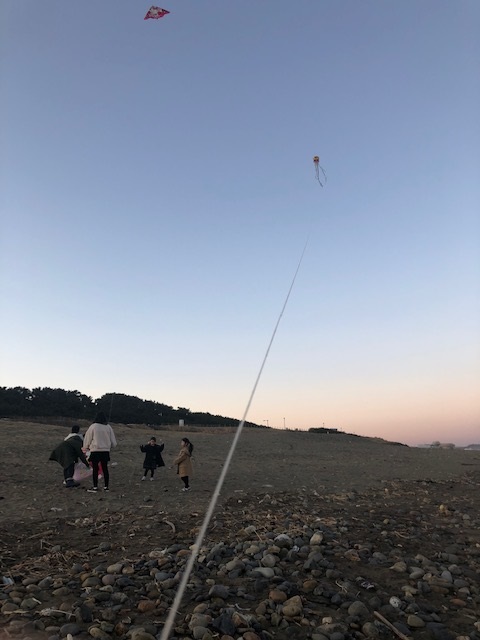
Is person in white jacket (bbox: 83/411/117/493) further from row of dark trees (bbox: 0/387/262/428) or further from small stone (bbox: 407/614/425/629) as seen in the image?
row of dark trees (bbox: 0/387/262/428)

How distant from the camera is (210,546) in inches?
237

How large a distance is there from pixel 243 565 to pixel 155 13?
35.9 feet

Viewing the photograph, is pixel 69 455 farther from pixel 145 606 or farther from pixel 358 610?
pixel 358 610

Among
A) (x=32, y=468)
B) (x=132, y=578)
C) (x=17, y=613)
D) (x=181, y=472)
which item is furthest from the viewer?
(x=32, y=468)

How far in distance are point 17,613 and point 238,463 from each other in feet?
45.8

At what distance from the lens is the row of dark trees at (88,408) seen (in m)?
38.6

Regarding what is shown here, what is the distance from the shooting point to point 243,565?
5242 millimetres

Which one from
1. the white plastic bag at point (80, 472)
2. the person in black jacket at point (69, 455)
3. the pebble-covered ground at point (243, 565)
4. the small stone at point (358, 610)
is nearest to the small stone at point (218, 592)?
the pebble-covered ground at point (243, 565)

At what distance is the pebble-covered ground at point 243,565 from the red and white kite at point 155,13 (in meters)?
10.00

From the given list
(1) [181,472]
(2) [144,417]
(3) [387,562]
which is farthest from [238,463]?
(2) [144,417]

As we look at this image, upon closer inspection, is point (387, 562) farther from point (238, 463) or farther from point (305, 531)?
point (238, 463)

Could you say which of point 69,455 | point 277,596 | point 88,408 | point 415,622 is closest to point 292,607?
point 277,596

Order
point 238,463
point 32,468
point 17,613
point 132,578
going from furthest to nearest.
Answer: point 238,463 < point 32,468 < point 132,578 < point 17,613

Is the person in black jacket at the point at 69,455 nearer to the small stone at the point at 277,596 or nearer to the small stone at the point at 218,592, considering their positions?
the small stone at the point at 218,592
